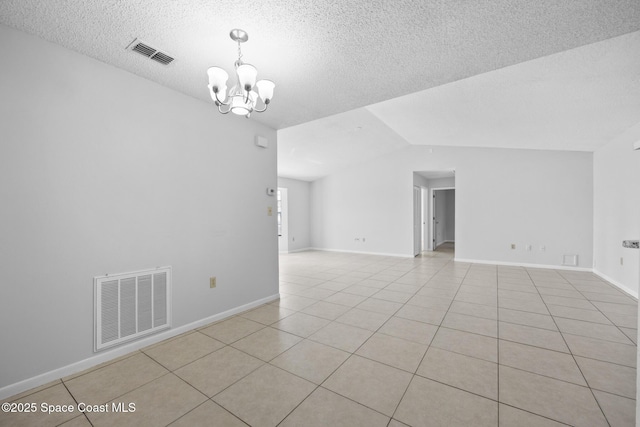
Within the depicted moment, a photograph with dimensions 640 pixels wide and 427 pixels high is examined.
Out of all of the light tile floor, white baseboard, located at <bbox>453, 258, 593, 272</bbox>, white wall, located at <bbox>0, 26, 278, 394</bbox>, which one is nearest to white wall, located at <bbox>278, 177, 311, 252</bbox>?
white baseboard, located at <bbox>453, 258, 593, 272</bbox>

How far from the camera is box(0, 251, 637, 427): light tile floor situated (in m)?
1.57

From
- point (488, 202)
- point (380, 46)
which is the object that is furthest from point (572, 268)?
point (380, 46)

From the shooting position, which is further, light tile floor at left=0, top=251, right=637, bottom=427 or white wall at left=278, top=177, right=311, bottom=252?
white wall at left=278, top=177, right=311, bottom=252

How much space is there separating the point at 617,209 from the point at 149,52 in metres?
6.62

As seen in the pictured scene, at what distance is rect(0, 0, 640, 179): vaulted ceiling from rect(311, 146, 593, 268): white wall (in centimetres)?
220

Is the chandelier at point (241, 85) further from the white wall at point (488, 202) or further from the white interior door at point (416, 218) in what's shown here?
the white interior door at point (416, 218)

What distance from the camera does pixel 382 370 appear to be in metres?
2.02

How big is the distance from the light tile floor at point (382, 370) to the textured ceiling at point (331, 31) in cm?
245

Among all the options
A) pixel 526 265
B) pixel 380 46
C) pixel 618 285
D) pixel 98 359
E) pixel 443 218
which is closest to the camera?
pixel 380 46

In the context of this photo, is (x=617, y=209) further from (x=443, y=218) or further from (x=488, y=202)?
(x=443, y=218)

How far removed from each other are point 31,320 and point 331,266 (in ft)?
16.4

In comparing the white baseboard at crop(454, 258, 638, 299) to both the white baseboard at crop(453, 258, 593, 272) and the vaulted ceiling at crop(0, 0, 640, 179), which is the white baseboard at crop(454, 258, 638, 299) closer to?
the white baseboard at crop(453, 258, 593, 272)

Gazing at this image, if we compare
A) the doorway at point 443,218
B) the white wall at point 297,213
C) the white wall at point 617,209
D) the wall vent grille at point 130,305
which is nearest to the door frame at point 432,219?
the doorway at point 443,218

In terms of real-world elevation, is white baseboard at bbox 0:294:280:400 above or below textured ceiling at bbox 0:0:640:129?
below
